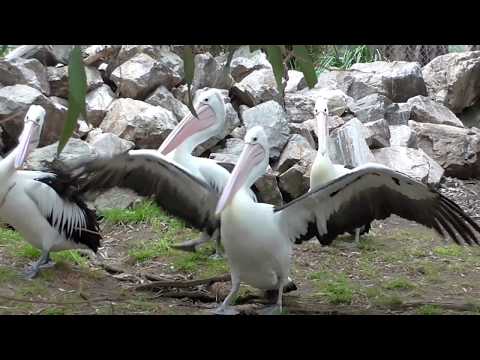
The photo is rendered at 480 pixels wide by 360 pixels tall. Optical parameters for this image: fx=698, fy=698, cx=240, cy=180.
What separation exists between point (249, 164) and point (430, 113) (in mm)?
4726

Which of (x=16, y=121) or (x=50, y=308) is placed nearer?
(x=50, y=308)

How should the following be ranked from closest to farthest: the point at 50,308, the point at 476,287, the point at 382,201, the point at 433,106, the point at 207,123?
the point at 50,308
the point at 382,201
the point at 476,287
the point at 207,123
the point at 433,106

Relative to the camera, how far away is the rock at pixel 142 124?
634 centimetres

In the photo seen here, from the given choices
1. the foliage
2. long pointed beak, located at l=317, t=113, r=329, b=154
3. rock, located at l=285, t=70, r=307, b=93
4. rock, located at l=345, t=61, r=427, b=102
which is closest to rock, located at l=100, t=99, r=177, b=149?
long pointed beak, located at l=317, t=113, r=329, b=154

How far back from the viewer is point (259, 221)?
11.7 feet

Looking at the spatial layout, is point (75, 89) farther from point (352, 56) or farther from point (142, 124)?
point (352, 56)

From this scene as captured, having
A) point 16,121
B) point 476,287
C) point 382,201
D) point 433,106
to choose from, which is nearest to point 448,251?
point 476,287

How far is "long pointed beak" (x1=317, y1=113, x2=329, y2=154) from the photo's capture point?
5.24 m

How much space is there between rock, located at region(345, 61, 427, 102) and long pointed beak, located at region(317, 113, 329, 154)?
9.39 ft

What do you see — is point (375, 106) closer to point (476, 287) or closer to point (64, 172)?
point (476, 287)

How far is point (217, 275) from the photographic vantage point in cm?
452

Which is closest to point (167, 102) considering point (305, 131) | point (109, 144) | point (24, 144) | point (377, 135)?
point (109, 144)

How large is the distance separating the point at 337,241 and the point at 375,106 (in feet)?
8.10

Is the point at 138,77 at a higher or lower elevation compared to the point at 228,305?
higher
